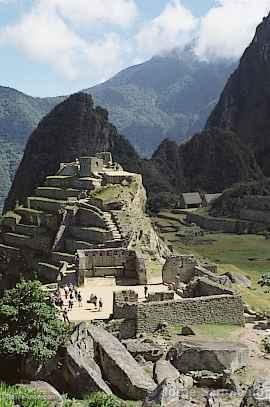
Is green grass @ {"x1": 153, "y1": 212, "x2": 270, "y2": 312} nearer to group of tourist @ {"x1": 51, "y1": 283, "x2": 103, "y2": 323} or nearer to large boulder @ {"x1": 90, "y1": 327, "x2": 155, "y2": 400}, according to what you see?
group of tourist @ {"x1": 51, "y1": 283, "x2": 103, "y2": 323}

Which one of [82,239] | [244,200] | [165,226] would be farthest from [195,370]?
[244,200]

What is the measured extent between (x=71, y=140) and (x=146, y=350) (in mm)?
135149

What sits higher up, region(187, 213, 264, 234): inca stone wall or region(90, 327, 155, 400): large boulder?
region(90, 327, 155, 400): large boulder

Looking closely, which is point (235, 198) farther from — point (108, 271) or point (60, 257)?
point (108, 271)

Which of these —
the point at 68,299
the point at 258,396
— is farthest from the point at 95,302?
the point at 258,396

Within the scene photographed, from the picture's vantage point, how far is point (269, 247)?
8812 cm

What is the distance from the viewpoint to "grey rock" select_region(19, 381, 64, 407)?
1637 centimetres

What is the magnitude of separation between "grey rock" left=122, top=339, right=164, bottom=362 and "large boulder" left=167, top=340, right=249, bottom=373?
1.72 ft

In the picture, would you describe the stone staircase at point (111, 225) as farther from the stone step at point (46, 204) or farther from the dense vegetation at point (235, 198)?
the dense vegetation at point (235, 198)

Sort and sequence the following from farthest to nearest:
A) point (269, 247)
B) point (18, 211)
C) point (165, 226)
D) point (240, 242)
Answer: point (165, 226)
point (240, 242)
point (269, 247)
point (18, 211)

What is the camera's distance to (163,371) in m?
19.4

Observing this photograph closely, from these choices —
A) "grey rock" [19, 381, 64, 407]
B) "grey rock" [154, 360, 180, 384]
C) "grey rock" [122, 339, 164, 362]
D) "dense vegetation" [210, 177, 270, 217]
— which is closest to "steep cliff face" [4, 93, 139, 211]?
"dense vegetation" [210, 177, 270, 217]

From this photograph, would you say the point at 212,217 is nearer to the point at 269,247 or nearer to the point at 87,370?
the point at 269,247

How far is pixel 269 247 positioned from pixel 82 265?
183 ft
